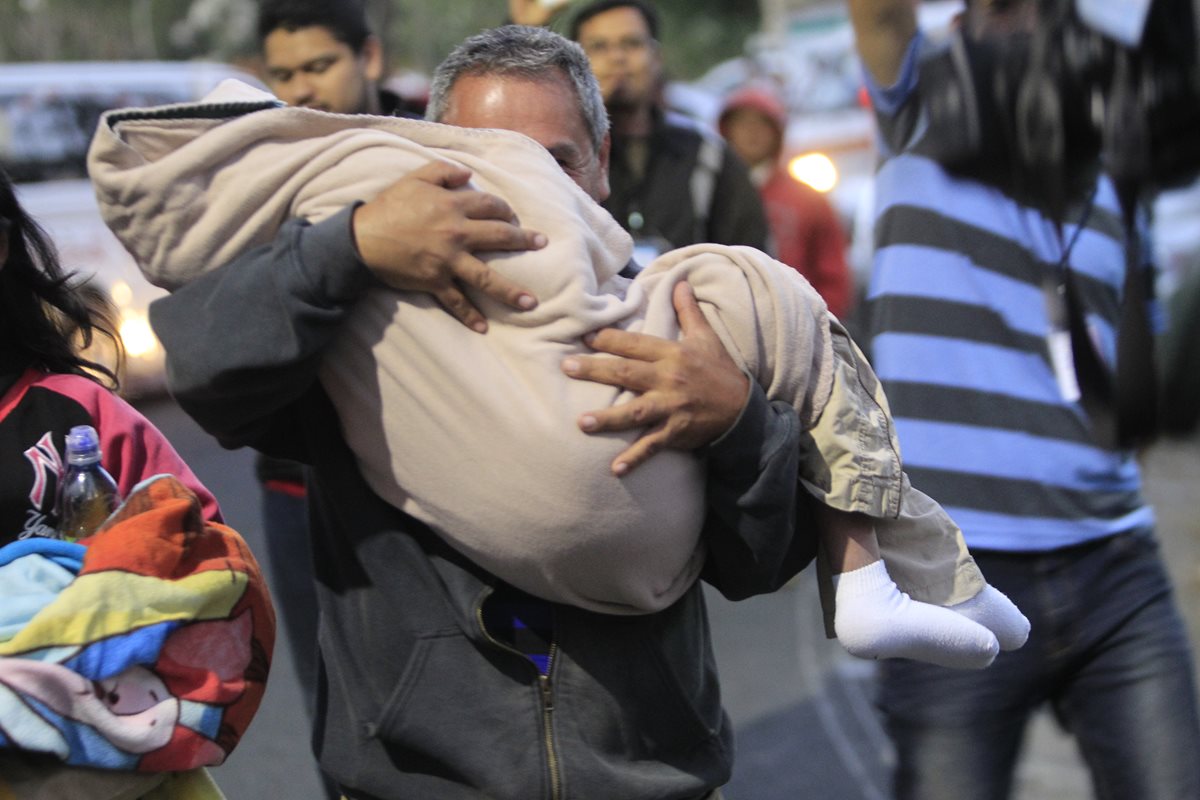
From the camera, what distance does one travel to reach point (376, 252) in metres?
1.82

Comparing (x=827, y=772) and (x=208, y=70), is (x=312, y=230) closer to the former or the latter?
(x=827, y=772)

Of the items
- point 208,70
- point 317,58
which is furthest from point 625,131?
point 208,70

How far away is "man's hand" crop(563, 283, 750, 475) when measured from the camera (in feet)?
6.09

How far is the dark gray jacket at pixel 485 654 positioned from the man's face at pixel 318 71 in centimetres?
209

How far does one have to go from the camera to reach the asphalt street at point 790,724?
4805 millimetres

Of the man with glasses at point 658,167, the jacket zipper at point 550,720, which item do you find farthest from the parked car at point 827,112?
the jacket zipper at point 550,720

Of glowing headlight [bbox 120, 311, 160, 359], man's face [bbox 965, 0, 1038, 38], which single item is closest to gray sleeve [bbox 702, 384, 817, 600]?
man's face [bbox 965, 0, 1038, 38]

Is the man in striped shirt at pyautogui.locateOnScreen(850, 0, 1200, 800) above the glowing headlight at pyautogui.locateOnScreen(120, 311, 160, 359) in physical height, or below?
above

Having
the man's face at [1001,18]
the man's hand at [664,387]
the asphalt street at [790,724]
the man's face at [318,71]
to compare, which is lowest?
the asphalt street at [790,724]

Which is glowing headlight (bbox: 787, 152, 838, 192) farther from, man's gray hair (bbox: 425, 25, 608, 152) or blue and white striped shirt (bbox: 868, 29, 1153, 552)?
man's gray hair (bbox: 425, 25, 608, 152)

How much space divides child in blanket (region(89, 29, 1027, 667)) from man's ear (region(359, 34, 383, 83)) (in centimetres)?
232

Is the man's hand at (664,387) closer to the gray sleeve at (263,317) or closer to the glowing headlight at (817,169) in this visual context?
the gray sleeve at (263,317)

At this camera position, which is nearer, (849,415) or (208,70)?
(849,415)

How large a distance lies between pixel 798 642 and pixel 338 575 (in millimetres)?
4212
